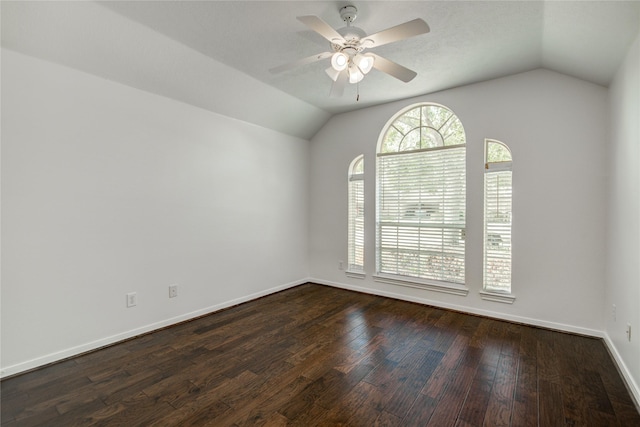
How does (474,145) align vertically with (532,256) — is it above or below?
above

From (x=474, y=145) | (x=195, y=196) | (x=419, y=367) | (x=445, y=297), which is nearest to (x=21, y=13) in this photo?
(x=195, y=196)

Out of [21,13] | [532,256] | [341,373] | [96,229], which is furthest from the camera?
[532,256]

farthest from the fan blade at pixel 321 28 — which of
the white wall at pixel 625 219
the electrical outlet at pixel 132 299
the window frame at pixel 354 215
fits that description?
the electrical outlet at pixel 132 299

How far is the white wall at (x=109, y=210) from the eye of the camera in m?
2.29

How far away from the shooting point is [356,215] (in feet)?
15.2

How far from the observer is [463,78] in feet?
11.0

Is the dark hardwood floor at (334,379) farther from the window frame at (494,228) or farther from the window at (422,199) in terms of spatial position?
the window at (422,199)

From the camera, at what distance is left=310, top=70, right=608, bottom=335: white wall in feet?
9.49

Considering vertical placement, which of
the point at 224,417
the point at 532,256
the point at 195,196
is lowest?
the point at 224,417

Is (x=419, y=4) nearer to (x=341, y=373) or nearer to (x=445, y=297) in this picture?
(x=341, y=373)

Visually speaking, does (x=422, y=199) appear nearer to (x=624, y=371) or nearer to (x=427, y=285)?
(x=427, y=285)

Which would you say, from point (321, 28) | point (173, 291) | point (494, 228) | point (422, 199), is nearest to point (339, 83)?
point (321, 28)

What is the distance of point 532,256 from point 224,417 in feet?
10.7

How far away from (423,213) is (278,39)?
2.72 m
